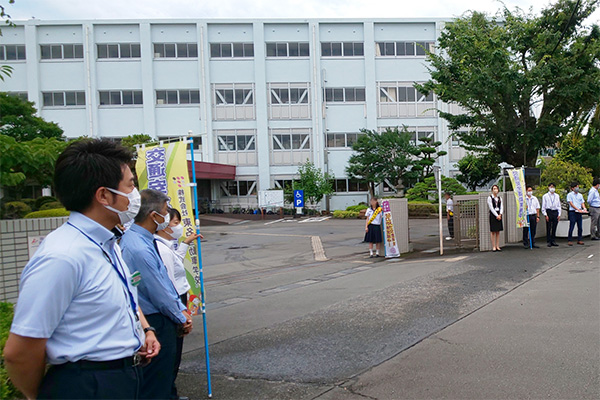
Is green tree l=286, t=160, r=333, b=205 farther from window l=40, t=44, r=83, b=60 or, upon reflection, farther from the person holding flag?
the person holding flag

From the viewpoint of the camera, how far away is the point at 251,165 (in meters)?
39.4

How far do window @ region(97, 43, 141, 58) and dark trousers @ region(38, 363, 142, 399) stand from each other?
39.7 meters

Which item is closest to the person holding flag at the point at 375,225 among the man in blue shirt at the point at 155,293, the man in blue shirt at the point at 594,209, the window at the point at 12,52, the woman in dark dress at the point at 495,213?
the woman in dark dress at the point at 495,213

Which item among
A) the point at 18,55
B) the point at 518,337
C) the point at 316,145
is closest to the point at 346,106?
the point at 316,145

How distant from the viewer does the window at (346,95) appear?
39656 mm

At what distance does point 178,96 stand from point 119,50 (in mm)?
5779

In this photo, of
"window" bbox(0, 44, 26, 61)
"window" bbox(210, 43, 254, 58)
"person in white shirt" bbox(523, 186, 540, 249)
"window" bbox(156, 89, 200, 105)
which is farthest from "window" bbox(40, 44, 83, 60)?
"person in white shirt" bbox(523, 186, 540, 249)

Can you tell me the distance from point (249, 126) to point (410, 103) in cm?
1359

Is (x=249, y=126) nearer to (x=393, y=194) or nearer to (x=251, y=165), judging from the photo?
(x=251, y=165)

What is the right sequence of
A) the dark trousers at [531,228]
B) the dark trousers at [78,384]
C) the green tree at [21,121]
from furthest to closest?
the green tree at [21,121] → the dark trousers at [531,228] → the dark trousers at [78,384]

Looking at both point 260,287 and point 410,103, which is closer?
point 260,287

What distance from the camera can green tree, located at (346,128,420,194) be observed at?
3425cm

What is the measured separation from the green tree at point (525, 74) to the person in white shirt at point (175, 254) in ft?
47.5

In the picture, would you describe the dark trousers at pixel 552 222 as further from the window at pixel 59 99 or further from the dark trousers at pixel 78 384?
the window at pixel 59 99
